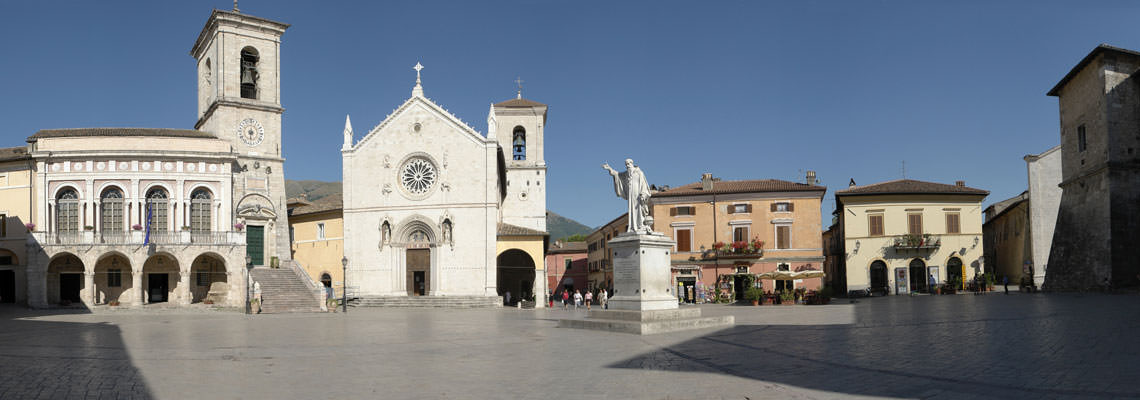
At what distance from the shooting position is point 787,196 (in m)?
44.9

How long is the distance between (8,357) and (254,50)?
31001 millimetres

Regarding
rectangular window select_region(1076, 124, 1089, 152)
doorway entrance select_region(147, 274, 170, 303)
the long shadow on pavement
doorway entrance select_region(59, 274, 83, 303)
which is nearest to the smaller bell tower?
doorway entrance select_region(147, 274, 170, 303)

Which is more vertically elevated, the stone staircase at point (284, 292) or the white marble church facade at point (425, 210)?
the white marble church facade at point (425, 210)

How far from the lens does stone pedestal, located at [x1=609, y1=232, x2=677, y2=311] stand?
1892 cm

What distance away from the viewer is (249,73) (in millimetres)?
42625

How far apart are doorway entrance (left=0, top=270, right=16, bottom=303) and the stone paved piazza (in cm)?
2084

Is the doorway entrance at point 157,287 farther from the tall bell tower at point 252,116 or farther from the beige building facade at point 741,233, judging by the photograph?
the beige building facade at point 741,233

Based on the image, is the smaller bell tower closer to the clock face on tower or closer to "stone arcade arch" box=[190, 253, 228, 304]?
the clock face on tower

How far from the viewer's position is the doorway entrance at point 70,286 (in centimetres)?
3716

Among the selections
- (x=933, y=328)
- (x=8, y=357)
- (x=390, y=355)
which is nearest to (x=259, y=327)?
(x=8, y=357)

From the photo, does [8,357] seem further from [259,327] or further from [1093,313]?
[1093,313]

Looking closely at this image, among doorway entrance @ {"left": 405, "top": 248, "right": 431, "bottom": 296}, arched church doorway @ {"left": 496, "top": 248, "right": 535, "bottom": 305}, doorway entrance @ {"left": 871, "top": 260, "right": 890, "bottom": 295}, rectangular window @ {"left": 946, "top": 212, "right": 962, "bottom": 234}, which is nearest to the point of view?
doorway entrance @ {"left": 405, "top": 248, "right": 431, "bottom": 296}

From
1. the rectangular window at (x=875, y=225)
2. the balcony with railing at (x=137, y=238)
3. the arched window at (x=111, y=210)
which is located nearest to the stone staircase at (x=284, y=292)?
the balcony with railing at (x=137, y=238)

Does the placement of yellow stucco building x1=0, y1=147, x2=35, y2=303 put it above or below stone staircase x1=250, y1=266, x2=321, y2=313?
above
